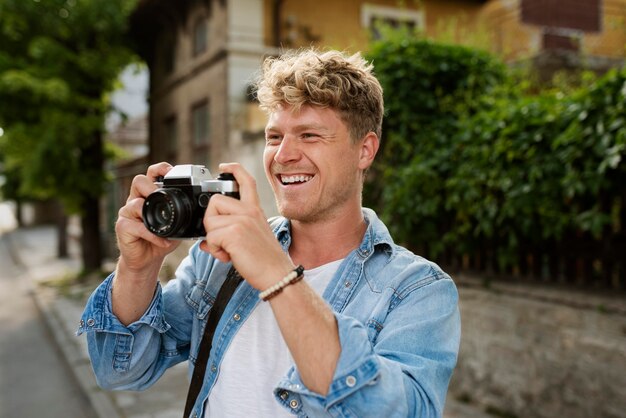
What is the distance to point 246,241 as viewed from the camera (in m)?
1.31

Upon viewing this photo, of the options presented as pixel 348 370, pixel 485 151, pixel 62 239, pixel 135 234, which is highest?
pixel 485 151

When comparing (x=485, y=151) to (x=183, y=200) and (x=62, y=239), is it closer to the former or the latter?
(x=183, y=200)

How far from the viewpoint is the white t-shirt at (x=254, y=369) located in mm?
1591

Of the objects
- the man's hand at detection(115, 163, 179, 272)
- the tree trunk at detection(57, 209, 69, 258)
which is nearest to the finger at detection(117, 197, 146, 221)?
the man's hand at detection(115, 163, 179, 272)

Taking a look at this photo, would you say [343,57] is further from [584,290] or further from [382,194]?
[382,194]

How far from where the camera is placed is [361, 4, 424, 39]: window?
12.5 metres

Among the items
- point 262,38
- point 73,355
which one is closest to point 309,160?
point 73,355

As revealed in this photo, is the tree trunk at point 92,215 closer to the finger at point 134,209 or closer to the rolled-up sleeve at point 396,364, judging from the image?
the finger at point 134,209

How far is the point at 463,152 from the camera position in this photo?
15.9ft

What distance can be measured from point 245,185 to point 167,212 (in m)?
0.25

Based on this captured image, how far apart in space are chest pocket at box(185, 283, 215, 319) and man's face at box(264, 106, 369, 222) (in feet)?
1.19

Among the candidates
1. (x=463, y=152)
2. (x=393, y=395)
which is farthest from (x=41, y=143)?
(x=393, y=395)

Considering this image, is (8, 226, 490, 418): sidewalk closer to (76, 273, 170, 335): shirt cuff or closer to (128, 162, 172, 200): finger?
(76, 273, 170, 335): shirt cuff

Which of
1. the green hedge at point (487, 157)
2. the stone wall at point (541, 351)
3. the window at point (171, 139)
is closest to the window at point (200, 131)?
the window at point (171, 139)
